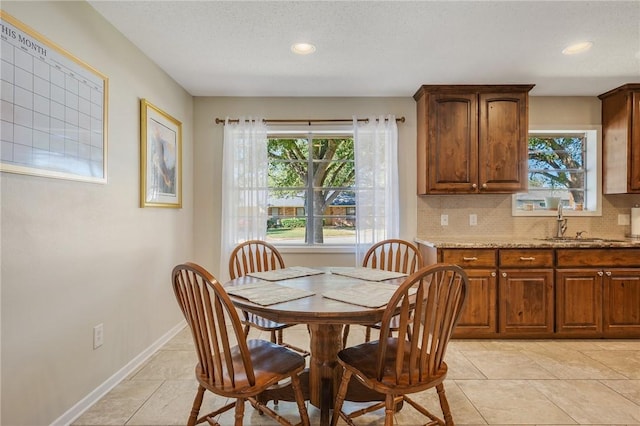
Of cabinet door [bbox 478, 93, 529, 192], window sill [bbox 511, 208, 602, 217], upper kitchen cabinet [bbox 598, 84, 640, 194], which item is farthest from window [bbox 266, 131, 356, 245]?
upper kitchen cabinet [bbox 598, 84, 640, 194]

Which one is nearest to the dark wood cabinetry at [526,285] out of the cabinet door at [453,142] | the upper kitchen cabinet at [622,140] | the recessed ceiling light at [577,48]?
the cabinet door at [453,142]

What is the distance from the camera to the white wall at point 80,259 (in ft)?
4.99

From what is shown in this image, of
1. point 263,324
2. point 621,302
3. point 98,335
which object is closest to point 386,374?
point 263,324

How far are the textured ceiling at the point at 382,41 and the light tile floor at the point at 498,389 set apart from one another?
7.54 feet

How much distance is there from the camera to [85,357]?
76.4 inches

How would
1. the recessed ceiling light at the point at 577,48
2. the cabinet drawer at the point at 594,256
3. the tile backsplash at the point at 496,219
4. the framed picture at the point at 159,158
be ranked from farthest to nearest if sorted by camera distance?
the tile backsplash at the point at 496,219, the cabinet drawer at the point at 594,256, the framed picture at the point at 159,158, the recessed ceiling light at the point at 577,48

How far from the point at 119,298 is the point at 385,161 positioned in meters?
2.54

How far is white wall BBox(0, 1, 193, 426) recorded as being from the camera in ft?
4.99

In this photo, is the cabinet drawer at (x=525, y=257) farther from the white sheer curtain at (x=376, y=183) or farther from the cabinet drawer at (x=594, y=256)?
the white sheer curtain at (x=376, y=183)

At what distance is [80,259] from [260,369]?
1208mm

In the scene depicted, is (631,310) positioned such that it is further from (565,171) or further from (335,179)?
(335,179)

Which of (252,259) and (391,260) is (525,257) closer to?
(391,260)

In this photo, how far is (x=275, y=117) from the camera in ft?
11.7

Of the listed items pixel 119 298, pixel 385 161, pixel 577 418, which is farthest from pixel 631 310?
pixel 119 298
